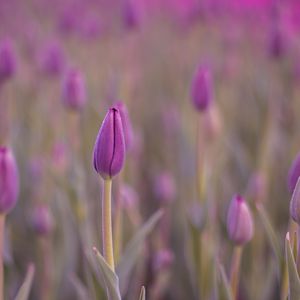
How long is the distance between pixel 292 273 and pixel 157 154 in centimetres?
92

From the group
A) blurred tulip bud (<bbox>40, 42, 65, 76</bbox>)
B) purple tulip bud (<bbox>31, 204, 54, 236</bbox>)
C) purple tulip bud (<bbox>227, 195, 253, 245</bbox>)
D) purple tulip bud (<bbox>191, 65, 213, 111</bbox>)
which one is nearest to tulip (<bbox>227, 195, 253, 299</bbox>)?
purple tulip bud (<bbox>227, 195, 253, 245</bbox>)

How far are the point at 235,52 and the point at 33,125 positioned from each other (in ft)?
3.01

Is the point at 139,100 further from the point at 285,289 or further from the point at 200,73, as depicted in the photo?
the point at 285,289

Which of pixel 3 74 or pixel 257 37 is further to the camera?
pixel 257 37

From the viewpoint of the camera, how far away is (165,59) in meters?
2.19

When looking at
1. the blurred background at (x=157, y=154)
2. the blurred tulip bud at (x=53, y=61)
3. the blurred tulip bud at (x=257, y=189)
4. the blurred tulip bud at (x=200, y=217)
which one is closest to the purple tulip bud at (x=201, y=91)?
the blurred background at (x=157, y=154)

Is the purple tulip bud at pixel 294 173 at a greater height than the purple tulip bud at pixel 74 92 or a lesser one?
lesser

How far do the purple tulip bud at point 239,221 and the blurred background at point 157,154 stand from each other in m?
0.03

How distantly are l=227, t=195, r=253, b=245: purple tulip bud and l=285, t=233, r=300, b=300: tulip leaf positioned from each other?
0.33 feet

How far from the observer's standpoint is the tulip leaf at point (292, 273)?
0.49 metres

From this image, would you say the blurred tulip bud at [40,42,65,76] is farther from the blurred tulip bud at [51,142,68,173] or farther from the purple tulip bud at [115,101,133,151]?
the purple tulip bud at [115,101,133,151]

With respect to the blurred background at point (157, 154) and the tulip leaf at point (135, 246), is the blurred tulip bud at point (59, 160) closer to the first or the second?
the blurred background at point (157, 154)

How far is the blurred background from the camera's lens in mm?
843

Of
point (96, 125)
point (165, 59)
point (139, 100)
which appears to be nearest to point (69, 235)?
point (96, 125)
